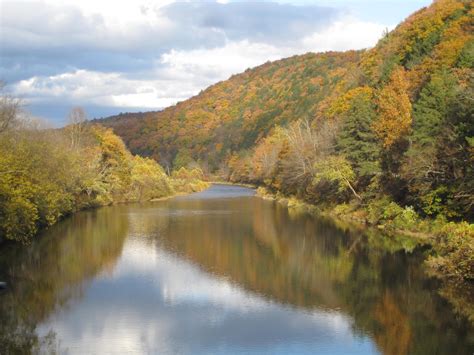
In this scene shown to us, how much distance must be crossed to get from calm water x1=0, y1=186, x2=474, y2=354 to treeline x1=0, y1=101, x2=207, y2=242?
2.92 metres

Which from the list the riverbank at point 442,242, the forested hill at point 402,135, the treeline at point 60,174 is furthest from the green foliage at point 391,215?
the treeline at point 60,174

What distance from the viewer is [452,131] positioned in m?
36.5

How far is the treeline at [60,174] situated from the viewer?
3456 cm

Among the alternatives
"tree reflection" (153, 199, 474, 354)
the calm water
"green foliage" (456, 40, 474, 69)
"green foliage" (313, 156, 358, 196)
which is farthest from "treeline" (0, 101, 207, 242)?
"green foliage" (456, 40, 474, 69)

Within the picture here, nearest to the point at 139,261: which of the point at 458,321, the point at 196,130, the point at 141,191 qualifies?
the point at 458,321

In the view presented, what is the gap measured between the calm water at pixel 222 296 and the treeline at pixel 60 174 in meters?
2.92

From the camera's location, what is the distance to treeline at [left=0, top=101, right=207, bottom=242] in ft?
113

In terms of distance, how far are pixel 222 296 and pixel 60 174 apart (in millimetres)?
29043

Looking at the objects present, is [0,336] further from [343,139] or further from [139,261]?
[343,139]

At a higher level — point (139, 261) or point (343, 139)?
point (343, 139)

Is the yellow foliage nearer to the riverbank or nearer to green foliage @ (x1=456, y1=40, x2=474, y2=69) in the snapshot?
green foliage @ (x1=456, y1=40, x2=474, y2=69)

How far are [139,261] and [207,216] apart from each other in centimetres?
2360

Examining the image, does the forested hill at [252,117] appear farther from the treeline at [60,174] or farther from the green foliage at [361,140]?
the green foliage at [361,140]

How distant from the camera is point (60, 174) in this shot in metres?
50.9
